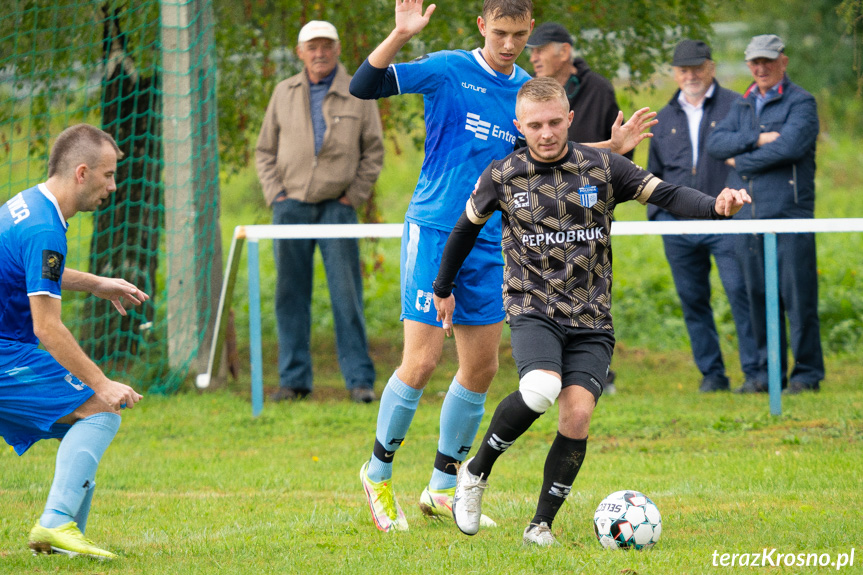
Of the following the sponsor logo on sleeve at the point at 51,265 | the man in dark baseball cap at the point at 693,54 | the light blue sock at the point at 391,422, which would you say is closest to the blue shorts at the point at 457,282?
the light blue sock at the point at 391,422

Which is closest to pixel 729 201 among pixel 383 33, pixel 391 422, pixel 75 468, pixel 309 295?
pixel 391 422

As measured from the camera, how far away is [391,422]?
4816mm

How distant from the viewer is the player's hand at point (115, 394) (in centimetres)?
402

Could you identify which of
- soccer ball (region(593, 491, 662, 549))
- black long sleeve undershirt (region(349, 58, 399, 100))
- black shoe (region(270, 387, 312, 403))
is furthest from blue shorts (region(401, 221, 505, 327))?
black shoe (region(270, 387, 312, 403))

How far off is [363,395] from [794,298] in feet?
11.7

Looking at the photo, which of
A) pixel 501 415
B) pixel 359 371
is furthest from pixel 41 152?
pixel 501 415

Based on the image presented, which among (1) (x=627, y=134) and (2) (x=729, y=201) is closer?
(2) (x=729, y=201)

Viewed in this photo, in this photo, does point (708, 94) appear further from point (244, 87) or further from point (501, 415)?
point (501, 415)

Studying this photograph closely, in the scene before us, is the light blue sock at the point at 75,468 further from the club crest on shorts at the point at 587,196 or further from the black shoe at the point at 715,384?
the black shoe at the point at 715,384

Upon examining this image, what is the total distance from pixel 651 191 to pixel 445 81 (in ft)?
3.57

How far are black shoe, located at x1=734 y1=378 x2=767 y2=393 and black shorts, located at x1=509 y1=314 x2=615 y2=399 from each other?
174 inches

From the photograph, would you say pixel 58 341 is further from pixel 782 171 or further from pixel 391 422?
pixel 782 171

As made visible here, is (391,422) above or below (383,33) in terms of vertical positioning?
below

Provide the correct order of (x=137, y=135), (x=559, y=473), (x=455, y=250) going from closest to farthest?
(x=559, y=473) < (x=455, y=250) < (x=137, y=135)
